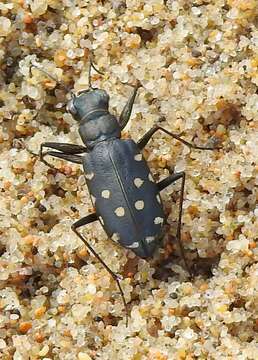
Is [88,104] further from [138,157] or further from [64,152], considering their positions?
[138,157]

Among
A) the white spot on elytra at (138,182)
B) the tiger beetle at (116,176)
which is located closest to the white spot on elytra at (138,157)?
the tiger beetle at (116,176)

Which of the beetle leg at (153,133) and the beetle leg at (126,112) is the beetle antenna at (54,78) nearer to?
the beetle leg at (126,112)

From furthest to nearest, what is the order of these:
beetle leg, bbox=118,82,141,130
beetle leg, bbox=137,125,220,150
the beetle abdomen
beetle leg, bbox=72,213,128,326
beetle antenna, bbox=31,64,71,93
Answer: beetle antenna, bbox=31,64,71,93
beetle leg, bbox=118,82,141,130
beetle leg, bbox=137,125,220,150
beetle leg, bbox=72,213,128,326
the beetle abdomen

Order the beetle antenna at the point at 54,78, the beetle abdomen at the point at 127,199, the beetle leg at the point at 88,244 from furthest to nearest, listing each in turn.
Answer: the beetle antenna at the point at 54,78 → the beetle leg at the point at 88,244 → the beetle abdomen at the point at 127,199

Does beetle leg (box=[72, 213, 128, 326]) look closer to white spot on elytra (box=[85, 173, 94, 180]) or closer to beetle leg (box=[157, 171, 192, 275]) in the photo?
white spot on elytra (box=[85, 173, 94, 180])

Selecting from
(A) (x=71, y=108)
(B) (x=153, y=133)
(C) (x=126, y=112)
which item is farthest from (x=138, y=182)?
(A) (x=71, y=108)

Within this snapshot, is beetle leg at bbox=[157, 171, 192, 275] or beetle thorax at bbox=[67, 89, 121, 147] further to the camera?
beetle thorax at bbox=[67, 89, 121, 147]

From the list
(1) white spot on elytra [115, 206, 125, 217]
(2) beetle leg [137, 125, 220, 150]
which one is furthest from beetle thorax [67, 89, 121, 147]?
(1) white spot on elytra [115, 206, 125, 217]

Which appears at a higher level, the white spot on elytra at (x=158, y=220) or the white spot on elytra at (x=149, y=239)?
the white spot on elytra at (x=158, y=220)
